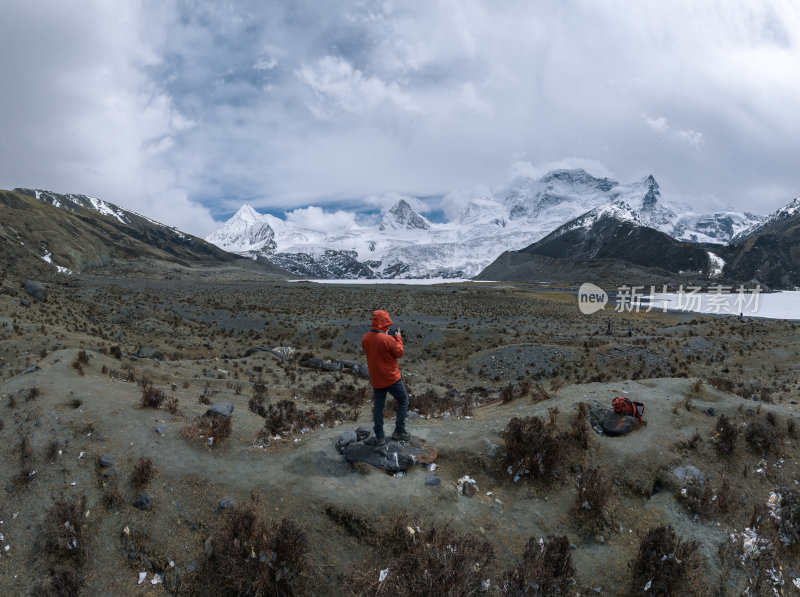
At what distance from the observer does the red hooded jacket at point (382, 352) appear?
6816mm

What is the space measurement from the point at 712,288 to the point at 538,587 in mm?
130682

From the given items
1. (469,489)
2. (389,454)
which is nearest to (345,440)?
(389,454)

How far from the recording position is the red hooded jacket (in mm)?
6816

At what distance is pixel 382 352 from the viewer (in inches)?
270

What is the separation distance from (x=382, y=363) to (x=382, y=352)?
203 millimetres

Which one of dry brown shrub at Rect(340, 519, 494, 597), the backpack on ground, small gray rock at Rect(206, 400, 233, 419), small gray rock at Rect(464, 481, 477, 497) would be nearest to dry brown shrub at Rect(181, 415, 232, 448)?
small gray rock at Rect(206, 400, 233, 419)

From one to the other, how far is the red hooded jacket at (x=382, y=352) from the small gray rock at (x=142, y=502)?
3.80 metres

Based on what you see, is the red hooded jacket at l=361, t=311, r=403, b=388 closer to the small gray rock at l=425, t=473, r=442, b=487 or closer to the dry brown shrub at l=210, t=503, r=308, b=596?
the small gray rock at l=425, t=473, r=442, b=487

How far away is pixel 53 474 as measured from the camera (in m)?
6.53

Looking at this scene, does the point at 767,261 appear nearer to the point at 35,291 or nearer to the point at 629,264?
the point at 629,264

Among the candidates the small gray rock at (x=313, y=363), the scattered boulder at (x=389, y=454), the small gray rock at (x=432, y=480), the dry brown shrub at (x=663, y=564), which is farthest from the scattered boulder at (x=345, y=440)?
the small gray rock at (x=313, y=363)

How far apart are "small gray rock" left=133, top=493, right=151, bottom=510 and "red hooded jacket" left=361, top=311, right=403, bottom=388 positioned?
12.5 ft

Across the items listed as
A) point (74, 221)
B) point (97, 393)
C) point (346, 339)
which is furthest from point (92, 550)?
point (74, 221)

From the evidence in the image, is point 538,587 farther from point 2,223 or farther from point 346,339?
point 2,223
